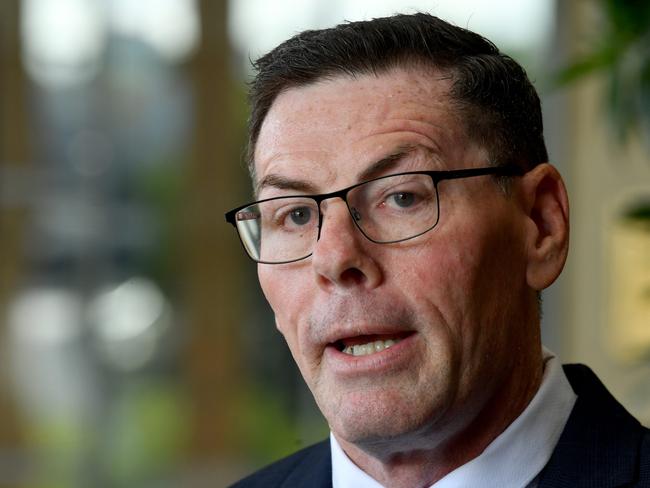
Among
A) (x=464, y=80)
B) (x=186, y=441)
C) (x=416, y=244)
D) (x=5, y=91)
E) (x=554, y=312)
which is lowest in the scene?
(x=186, y=441)

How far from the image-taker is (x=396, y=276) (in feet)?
5.48

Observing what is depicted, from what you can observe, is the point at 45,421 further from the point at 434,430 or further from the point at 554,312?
the point at 434,430

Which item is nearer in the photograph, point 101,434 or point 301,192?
point 301,192

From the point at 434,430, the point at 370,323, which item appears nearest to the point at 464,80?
the point at 370,323

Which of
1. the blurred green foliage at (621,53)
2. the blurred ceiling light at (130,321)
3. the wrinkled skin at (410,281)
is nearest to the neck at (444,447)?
the wrinkled skin at (410,281)

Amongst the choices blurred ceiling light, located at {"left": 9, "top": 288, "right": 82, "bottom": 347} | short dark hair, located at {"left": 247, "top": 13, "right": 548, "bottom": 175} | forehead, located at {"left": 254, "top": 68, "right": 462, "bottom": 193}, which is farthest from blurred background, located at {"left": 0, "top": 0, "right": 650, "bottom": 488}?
forehead, located at {"left": 254, "top": 68, "right": 462, "bottom": 193}

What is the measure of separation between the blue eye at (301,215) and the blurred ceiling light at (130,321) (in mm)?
5104

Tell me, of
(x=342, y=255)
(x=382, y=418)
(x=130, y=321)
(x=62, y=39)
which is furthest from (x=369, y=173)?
(x=62, y=39)

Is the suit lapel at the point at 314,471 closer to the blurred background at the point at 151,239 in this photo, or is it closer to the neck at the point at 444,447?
the neck at the point at 444,447

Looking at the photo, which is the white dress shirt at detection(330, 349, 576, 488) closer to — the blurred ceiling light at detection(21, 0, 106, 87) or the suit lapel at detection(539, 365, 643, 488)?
the suit lapel at detection(539, 365, 643, 488)

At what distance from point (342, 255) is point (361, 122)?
214 mm

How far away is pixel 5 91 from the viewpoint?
680 cm

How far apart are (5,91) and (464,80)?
18.0 ft

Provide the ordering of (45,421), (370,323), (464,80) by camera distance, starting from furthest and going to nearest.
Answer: (45,421) → (464,80) → (370,323)
